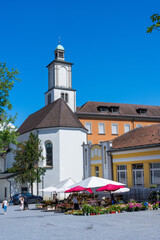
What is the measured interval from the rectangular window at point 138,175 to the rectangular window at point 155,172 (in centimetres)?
112

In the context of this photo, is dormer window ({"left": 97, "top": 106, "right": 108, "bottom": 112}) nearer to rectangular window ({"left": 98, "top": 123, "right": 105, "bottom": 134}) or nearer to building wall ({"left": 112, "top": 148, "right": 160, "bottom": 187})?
rectangular window ({"left": 98, "top": 123, "right": 105, "bottom": 134})

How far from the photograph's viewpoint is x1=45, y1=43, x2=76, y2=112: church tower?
56.0 metres

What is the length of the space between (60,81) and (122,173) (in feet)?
96.8

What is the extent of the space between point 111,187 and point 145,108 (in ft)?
134

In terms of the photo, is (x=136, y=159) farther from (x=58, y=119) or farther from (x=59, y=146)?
(x=58, y=119)

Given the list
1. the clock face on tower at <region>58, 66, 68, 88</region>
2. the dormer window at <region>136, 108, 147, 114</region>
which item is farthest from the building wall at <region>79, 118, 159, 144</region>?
the clock face on tower at <region>58, 66, 68, 88</region>

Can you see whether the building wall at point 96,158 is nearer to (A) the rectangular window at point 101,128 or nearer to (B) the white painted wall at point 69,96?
(B) the white painted wall at point 69,96

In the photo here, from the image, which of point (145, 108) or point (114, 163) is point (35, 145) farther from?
point (145, 108)

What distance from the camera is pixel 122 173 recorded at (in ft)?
102

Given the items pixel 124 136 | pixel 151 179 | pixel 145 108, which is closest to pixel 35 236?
pixel 151 179

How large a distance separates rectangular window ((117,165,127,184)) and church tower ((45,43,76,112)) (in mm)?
25340

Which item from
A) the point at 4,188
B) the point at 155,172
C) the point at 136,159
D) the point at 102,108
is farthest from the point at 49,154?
the point at 155,172

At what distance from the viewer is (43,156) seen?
43219 millimetres

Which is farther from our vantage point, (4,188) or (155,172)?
(4,188)
